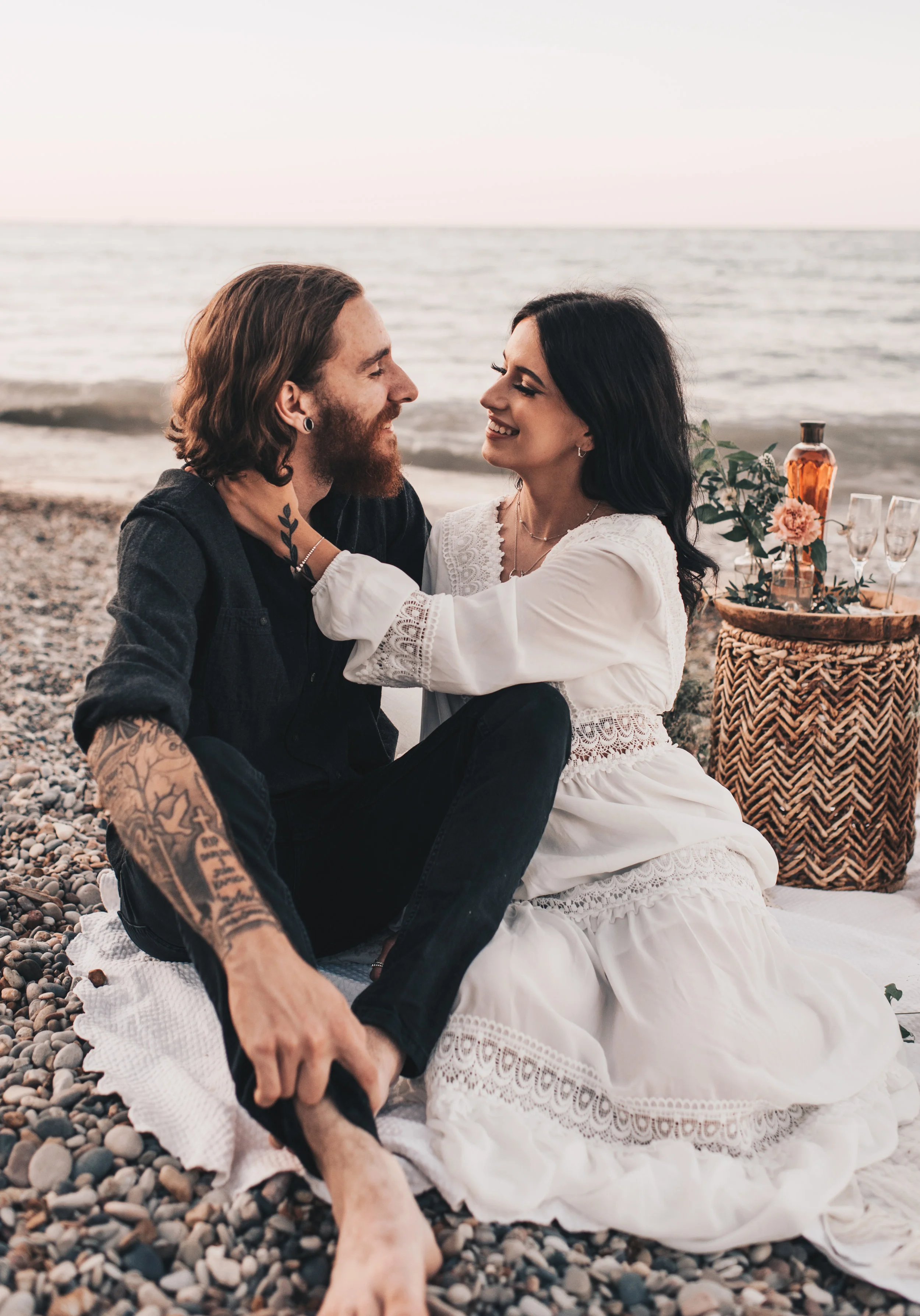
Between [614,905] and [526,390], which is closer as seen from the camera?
[614,905]

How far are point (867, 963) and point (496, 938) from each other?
50.4 inches

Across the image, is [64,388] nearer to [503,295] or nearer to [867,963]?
[503,295]

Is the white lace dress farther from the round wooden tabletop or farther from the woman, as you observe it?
the round wooden tabletop

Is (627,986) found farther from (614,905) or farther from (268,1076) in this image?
(268,1076)

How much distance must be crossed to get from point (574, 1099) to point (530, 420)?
5.17 feet

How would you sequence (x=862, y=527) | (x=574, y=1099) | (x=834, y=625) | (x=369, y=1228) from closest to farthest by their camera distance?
(x=369, y=1228) → (x=574, y=1099) → (x=834, y=625) → (x=862, y=527)

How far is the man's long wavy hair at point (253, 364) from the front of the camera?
244cm

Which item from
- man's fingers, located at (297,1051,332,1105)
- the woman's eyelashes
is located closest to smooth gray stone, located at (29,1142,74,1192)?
man's fingers, located at (297,1051,332,1105)

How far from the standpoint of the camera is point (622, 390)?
2.58 meters

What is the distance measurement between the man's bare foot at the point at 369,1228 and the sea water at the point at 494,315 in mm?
2277

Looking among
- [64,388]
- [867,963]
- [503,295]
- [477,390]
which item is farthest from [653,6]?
[867,963]

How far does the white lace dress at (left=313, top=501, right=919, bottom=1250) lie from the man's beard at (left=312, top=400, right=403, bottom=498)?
42cm

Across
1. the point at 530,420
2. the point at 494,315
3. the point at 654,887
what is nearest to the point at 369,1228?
the point at 654,887

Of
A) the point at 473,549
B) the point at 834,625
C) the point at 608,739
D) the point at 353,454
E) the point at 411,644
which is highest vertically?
the point at 353,454
